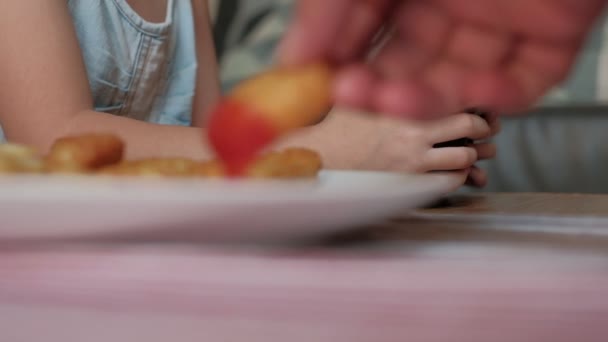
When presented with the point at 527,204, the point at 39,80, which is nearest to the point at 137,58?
the point at 39,80

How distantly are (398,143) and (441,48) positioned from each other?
461mm

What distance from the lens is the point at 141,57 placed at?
4.56 ft

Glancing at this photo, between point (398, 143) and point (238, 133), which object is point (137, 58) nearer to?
point (398, 143)

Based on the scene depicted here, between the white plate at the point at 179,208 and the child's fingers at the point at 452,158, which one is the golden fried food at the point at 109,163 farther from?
Answer: the child's fingers at the point at 452,158

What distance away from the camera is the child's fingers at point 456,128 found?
868 mm

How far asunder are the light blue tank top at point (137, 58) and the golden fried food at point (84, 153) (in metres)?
0.84

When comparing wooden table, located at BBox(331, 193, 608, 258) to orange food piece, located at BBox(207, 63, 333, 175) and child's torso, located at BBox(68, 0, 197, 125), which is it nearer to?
orange food piece, located at BBox(207, 63, 333, 175)

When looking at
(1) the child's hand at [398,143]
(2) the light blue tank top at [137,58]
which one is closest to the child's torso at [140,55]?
(2) the light blue tank top at [137,58]

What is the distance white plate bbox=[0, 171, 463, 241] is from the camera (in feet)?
1.09

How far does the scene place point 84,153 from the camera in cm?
45

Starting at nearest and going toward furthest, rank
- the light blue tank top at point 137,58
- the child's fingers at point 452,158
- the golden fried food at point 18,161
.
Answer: the golden fried food at point 18,161 → the child's fingers at point 452,158 → the light blue tank top at point 137,58

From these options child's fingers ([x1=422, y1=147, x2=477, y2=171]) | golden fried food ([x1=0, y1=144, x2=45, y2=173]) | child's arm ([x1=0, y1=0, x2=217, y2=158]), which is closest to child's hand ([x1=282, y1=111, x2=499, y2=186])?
A: child's fingers ([x1=422, y1=147, x2=477, y2=171])

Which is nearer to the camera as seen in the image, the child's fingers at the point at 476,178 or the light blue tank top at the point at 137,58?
the child's fingers at the point at 476,178

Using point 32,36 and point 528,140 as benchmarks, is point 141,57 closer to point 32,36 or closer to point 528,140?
point 32,36
